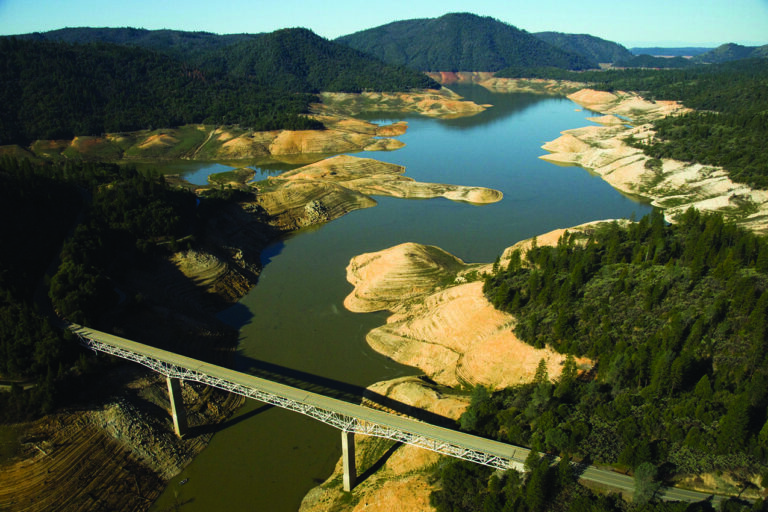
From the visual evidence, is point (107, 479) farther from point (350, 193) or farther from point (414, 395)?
point (350, 193)

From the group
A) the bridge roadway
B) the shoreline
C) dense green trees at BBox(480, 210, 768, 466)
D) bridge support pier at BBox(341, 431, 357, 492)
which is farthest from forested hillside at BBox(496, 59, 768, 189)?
bridge support pier at BBox(341, 431, 357, 492)

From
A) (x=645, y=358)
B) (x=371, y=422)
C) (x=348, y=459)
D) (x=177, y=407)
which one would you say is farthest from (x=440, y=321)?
(x=177, y=407)

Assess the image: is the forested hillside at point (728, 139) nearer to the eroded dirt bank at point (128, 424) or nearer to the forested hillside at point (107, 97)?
the eroded dirt bank at point (128, 424)

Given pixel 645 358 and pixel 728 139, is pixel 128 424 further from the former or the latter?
pixel 728 139

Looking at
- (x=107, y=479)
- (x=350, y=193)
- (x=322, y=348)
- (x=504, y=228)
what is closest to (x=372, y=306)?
(x=322, y=348)

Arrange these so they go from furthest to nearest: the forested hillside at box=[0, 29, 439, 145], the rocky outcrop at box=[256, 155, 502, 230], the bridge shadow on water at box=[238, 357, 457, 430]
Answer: the forested hillside at box=[0, 29, 439, 145] < the rocky outcrop at box=[256, 155, 502, 230] < the bridge shadow on water at box=[238, 357, 457, 430]

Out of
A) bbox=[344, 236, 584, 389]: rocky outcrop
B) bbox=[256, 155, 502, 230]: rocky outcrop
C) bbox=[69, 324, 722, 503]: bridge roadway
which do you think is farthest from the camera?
bbox=[256, 155, 502, 230]: rocky outcrop

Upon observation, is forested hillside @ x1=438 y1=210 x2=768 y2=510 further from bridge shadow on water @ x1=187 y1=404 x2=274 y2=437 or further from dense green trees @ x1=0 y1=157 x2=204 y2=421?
dense green trees @ x1=0 y1=157 x2=204 y2=421
